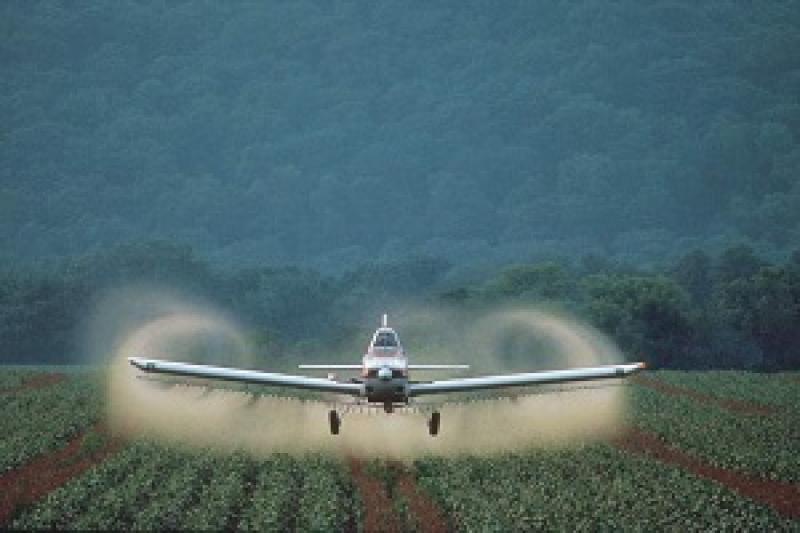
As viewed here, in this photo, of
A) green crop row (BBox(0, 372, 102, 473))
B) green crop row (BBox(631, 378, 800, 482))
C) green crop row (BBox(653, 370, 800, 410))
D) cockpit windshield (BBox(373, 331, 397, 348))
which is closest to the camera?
cockpit windshield (BBox(373, 331, 397, 348))

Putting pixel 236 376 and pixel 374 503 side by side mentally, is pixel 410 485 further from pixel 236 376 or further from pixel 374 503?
pixel 236 376

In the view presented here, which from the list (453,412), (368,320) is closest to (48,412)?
(453,412)

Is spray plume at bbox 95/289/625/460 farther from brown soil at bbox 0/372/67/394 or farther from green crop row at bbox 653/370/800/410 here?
green crop row at bbox 653/370/800/410

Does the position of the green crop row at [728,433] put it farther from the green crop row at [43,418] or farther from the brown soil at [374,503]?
the green crop row at [43,418]

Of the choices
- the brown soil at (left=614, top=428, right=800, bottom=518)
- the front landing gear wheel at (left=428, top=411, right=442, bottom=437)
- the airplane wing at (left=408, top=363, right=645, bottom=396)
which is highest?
the airplane wing at (left=408, top=363, right=645, bottom=396)

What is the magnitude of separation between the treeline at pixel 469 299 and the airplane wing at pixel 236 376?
222ft

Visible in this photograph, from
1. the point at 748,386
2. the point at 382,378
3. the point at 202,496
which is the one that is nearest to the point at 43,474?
the point at 202,496

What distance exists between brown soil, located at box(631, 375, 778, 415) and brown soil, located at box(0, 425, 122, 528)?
35.9m

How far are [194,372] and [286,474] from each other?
5141mm

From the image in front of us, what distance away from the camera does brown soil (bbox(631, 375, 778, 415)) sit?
2212 inches

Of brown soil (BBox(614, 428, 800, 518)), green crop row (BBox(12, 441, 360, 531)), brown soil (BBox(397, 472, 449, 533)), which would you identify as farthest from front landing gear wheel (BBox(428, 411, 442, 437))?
brown soil (BBox(614, 428, 800, 518))

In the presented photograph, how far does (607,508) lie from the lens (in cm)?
2994

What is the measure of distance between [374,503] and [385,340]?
6.00m

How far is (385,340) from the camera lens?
3388 cm
